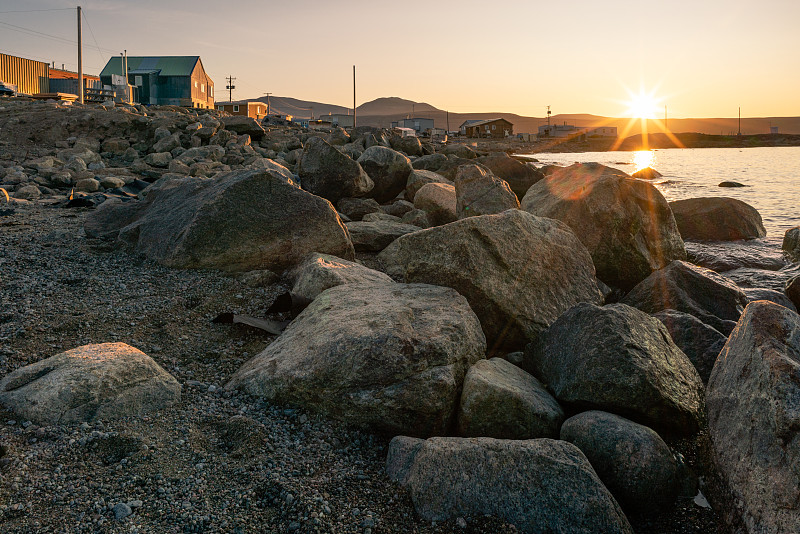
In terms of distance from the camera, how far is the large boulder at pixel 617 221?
7.32 metres

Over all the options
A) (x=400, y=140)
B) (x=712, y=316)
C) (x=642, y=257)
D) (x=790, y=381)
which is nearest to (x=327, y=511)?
(x=790, y=381)

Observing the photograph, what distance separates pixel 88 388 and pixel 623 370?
3.41 m

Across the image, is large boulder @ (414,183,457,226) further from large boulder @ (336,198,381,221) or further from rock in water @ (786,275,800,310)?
rock in water @ (786,275,800,310)

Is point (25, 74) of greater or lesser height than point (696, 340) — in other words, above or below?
above

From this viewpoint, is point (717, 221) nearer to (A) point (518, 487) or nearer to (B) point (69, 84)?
(A) point (518, 487)

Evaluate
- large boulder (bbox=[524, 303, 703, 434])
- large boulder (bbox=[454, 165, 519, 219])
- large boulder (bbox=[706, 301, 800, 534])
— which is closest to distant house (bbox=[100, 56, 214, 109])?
large boulder (bbox=[454, 165, 519, 219])

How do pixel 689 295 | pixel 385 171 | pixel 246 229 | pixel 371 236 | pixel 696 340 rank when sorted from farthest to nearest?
pixel 385 171 < pixel 371 236 < pixel 246 229 < pixel 689 295 < pixel 696 340

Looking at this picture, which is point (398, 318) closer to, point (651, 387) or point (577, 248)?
point (651, 387)

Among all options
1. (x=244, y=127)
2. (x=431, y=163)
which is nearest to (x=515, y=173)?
(x=431, y=163)

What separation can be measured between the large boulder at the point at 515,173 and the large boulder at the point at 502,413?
10.9 m

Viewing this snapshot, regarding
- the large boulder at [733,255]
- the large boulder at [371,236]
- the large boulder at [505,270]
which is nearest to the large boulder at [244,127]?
the large boulder at [371,236]

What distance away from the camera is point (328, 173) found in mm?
11492

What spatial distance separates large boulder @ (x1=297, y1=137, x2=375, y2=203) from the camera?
1150 cm

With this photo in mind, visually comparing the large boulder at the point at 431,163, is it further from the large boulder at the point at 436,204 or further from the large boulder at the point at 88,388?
the large boulder at the point at 88,388
